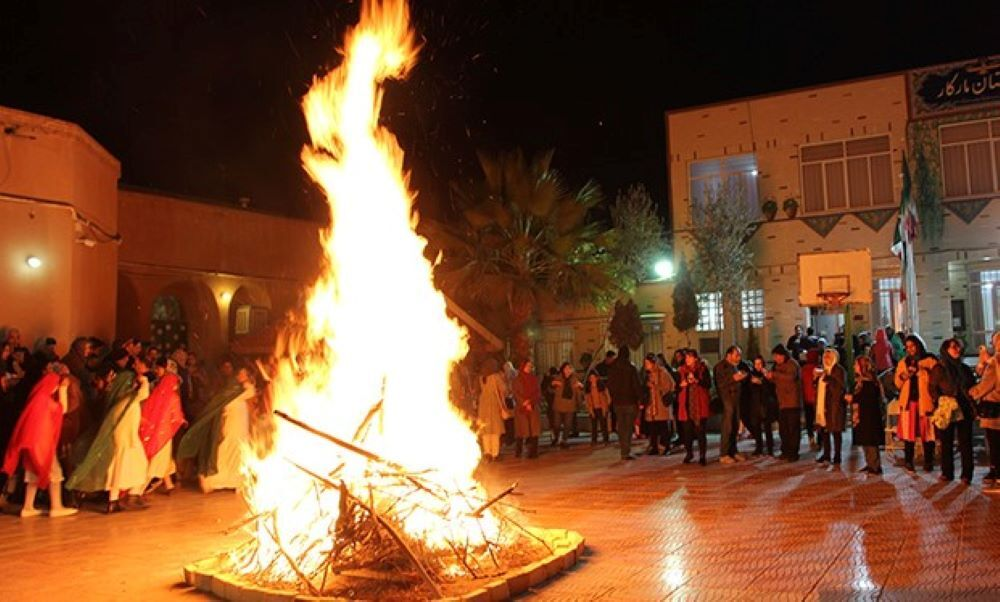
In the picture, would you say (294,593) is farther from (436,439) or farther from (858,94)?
(858,94)

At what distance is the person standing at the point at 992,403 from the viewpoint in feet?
32.7

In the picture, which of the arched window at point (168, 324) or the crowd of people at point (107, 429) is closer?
the crowd of people at point (107, 429)

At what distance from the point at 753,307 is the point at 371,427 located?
20.6 metres

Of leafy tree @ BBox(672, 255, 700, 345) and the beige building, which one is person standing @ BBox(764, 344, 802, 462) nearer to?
the beige building

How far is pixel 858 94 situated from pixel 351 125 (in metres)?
20.2

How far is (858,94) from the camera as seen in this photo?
24.5 meters

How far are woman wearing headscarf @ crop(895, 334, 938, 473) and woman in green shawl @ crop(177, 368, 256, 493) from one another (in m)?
9.14

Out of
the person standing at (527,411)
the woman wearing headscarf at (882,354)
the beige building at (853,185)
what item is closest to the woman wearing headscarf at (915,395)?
the woman wearing headscarf at (882,354)

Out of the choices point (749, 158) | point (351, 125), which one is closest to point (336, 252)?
point (351, 125)

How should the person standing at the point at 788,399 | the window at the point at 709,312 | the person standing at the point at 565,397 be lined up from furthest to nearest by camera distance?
the window at the point at 709,312 < the person standing at the point at 565,397 < the person standing at the point at 788,399

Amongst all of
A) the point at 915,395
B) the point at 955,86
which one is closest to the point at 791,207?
the point at 955,86

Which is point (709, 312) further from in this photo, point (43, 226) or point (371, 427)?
point (371, 427)

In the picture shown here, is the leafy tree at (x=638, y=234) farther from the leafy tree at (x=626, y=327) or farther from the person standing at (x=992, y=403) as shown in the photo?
the person standing at (x=992, y=403)

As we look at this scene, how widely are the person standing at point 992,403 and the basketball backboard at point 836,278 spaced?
9.09 meters
